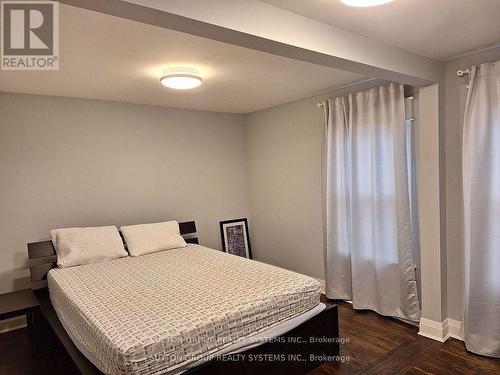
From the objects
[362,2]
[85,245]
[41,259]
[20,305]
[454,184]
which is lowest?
[20,305]

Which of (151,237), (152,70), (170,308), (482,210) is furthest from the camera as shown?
(151,237)

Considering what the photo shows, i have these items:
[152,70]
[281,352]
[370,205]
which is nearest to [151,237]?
[152,70]

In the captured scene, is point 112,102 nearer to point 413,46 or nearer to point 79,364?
point 79,364

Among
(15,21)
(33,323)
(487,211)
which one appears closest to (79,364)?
(33,323)

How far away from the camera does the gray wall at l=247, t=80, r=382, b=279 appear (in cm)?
397

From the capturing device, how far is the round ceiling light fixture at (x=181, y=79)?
9.00ft

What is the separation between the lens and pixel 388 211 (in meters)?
3.17

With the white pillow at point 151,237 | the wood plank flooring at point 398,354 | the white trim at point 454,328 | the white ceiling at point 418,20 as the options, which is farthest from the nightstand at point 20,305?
the white trim at point 454,328

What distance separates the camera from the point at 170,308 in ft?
6.89

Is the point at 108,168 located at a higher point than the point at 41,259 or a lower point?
higher

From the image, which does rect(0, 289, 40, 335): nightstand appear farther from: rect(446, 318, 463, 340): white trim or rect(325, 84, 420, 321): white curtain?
rect(446, 318, 463, 340): white trim

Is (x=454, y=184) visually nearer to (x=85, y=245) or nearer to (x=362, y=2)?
(x=362, y=2)

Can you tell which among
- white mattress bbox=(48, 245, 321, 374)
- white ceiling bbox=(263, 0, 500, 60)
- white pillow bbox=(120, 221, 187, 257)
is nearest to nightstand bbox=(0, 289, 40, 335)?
white mattress bbox=(48, 245, 321, 374)

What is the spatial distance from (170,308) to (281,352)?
0.79 m
